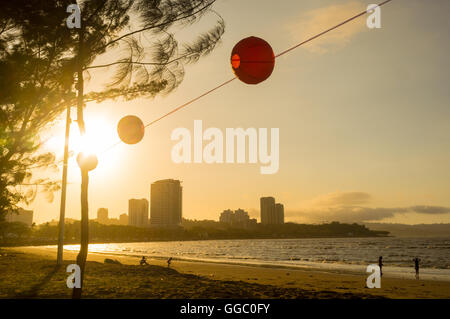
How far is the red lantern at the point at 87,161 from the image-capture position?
21.3 ft

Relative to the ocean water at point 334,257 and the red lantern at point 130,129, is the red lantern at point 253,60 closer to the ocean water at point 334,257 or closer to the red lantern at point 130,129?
the red lantern at point 130,129

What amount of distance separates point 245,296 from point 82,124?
5.74 m

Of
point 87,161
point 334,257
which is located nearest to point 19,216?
point 334,257

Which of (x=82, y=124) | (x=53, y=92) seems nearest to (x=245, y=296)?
(x=82, y=124)

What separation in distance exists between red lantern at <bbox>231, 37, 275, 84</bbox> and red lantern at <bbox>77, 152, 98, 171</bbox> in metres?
3.41

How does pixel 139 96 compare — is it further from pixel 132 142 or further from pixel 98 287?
pixel 98 287

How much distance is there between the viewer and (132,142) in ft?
20.1

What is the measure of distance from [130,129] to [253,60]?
8.40ft

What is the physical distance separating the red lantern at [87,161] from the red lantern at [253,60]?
341 centimetres

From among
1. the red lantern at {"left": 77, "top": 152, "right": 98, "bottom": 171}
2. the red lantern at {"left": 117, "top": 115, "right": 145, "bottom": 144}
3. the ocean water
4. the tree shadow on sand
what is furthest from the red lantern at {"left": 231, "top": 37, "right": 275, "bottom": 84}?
the ocean water

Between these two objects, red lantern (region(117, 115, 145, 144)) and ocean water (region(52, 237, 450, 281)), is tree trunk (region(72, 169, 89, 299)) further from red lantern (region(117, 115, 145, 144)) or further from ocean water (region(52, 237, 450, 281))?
ocean water (region(52, 237, 450, 281))

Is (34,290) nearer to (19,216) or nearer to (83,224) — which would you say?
(83,224)

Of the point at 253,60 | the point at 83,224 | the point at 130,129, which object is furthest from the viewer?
the point at 83,224

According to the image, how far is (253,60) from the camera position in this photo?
181 inches
